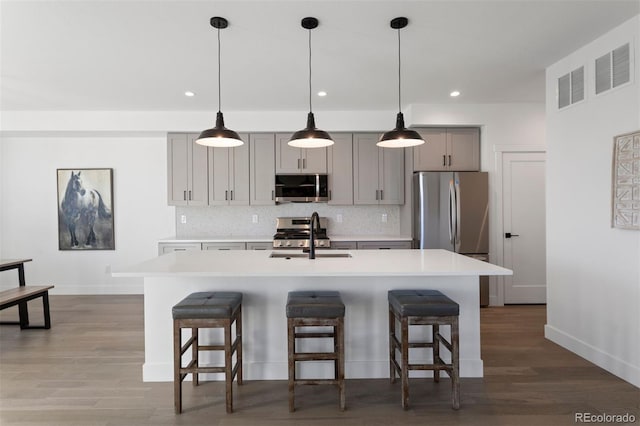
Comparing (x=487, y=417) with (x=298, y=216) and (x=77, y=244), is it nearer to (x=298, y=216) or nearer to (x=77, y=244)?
(x=298, y=216)

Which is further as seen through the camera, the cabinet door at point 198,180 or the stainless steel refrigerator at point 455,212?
the cabinet door at point 198,180

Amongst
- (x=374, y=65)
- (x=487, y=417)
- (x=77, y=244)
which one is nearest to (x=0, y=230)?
(x=77, y=244)

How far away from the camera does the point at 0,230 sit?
16.7ft

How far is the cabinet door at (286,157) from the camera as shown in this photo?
472 centimetres

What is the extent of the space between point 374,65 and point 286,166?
198 cm

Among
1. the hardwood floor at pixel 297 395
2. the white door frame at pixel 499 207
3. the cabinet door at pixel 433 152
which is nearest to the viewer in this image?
the hardwood floor at pixel 297 395

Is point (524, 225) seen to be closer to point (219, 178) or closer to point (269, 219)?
point (269, 219)

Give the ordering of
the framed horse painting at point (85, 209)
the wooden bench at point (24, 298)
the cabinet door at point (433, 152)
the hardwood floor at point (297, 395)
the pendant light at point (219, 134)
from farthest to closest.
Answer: the framed horse painting at point (85, 209)
the cabinet door at point (433, 152)
the wooden bench at point (24, 298)
the pendant light at point (219, 134)
the hardwood floor at point (297, 395)

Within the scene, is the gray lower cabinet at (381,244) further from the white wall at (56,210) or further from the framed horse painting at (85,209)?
the framed horse painting at (85,209)

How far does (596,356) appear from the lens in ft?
9.07

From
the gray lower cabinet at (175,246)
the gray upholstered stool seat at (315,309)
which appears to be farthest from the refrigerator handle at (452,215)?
the gray lower cabinet at (175,246)

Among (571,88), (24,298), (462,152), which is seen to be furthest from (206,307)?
(462,152)

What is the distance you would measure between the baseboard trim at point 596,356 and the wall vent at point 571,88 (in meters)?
2.07

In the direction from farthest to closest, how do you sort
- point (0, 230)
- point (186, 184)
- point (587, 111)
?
point (0, 230)
point (186, 184)
point (587, 111)
